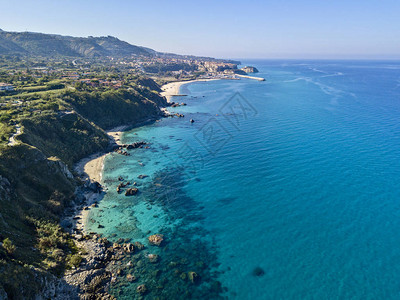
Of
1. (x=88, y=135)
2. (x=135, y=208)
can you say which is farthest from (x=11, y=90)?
(x=135, y=208)

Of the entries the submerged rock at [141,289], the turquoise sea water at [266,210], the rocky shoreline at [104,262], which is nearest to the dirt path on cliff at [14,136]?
the rocky shoreline at [104,262]

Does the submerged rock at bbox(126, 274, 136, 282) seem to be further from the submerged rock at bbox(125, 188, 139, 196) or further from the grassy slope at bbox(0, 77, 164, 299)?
the submerged rock at bbox(125, 188, 139, 196)

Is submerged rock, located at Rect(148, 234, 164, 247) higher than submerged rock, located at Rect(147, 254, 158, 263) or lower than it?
higher

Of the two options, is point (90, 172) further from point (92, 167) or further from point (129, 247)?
point (129, 247)

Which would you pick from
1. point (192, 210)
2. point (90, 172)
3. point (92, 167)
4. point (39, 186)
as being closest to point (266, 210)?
point (192, 210)

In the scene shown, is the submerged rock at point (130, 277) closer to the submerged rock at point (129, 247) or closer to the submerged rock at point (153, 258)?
the submerged rock at point (153, 258)

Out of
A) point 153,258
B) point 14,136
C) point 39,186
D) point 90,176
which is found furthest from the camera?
point 90,176

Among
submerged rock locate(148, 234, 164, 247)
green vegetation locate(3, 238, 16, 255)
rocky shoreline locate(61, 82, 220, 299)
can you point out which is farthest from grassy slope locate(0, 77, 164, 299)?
submerged rock locate(148, 234, 164, 247)
